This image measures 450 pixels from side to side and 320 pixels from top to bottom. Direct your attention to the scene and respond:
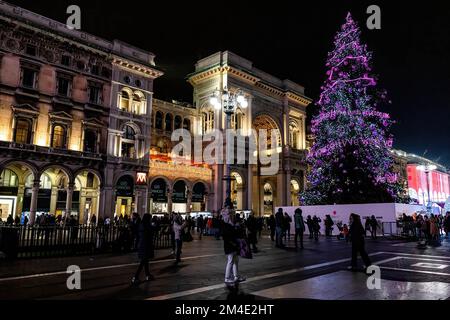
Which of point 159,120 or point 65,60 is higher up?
point 65,60

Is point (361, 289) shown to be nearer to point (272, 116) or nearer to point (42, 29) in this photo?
point (42, 29)

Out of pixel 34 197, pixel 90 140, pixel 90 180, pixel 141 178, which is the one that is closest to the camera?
pixel 34 197

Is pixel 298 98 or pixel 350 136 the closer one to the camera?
pixel 350 136

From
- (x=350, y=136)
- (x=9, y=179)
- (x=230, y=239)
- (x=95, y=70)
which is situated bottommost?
(x=230, y=239)

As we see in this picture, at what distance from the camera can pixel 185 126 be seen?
44000 mm

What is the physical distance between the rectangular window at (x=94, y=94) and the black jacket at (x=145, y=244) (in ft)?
88.2

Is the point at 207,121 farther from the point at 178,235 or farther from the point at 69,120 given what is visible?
the point at 178,235

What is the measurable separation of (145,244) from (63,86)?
2699cm

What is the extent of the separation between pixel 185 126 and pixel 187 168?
7876mm

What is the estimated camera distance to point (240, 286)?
7207 mm

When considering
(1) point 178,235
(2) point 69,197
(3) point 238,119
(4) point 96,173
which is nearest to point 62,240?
(1) point 178,235

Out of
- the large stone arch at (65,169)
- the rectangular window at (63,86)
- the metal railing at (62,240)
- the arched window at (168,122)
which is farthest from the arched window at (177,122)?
the metal railing at (62,240)

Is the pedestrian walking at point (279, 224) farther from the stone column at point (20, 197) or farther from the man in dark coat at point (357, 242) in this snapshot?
the stone column at point (20, 197)
